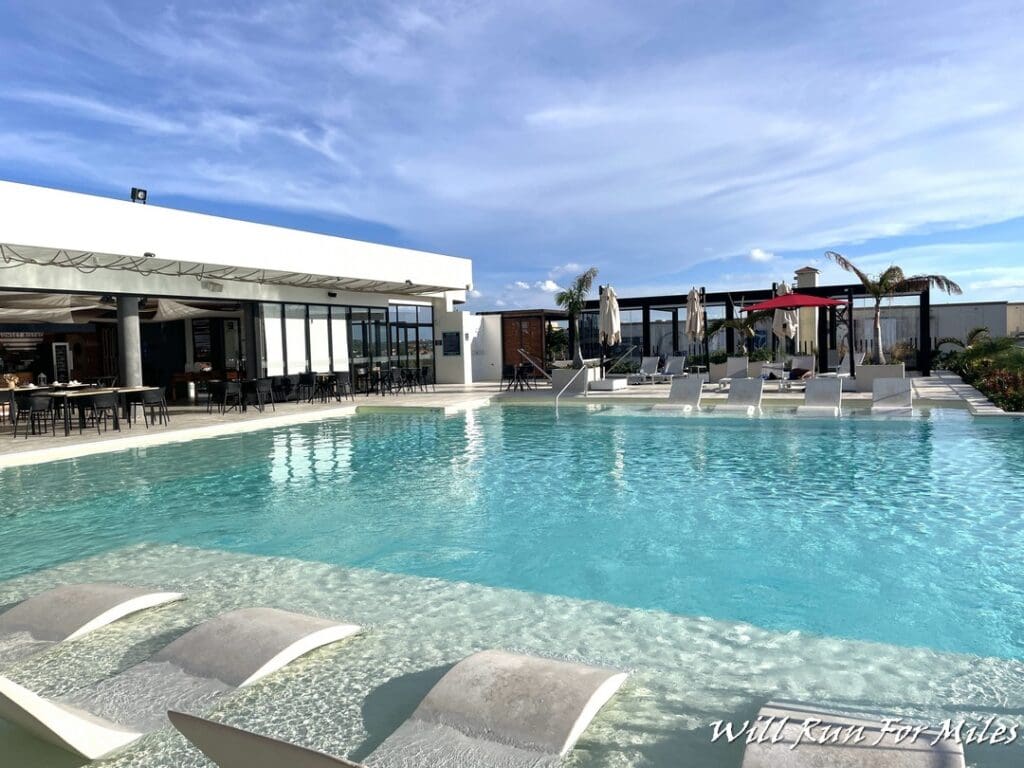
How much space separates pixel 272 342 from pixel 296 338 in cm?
85

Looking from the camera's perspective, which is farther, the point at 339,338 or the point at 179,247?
the point at 339,338

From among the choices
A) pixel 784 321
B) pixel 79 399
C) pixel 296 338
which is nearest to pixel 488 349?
pixel 296 338

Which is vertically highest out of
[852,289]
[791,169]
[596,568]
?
[791,169]

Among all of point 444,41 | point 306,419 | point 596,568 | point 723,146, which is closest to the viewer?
point 596,568

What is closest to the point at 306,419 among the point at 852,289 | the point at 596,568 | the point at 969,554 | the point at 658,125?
the point at 658,125

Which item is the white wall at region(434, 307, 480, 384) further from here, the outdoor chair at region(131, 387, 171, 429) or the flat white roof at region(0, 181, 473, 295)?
the outdoor chair at region(131, 387, 171, 429)

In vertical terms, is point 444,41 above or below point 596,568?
above

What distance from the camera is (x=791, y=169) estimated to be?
16.3 m

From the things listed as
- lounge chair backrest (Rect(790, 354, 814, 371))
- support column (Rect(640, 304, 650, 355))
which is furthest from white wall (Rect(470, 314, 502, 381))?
lounge chair backrest (Rect(790, 354, 814, 371))

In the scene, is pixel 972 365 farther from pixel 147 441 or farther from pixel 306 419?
pixel 147 441

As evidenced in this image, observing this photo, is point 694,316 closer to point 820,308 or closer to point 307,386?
point 820,308

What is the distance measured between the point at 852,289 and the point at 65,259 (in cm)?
1890

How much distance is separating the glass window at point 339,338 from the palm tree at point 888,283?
44.2 feet

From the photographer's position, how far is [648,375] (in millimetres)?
20375
